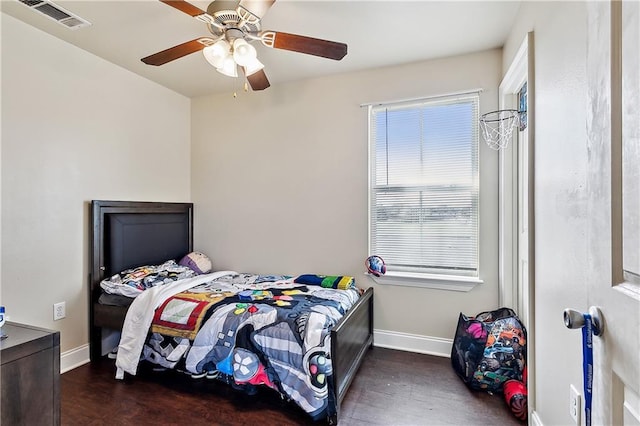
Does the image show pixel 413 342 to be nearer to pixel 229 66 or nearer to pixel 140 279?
pixel 140 279

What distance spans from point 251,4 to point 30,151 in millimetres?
2009

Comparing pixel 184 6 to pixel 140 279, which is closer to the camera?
pixel 184 6

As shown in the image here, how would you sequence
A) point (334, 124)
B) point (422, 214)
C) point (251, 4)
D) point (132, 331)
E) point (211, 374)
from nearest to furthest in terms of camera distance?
point (251, 4)
point (211, 374)
point (132, 331)
point (422, 214)
point (334, 124)

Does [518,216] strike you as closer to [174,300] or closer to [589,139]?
[589,139]

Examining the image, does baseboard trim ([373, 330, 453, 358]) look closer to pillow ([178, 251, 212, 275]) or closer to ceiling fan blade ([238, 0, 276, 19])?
pillow ([178, 251, 212, 275])

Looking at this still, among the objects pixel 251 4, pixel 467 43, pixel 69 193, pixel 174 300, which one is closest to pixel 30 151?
pixel 69 193

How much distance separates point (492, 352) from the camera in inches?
84.0

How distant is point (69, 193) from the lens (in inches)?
99.5

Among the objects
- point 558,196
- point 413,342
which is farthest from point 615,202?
point 413,342

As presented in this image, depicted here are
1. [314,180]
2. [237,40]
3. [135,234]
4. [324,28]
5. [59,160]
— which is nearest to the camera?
[237,40]

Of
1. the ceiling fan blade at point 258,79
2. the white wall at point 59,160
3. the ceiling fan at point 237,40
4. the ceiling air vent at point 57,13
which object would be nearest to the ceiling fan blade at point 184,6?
the ceiling fan at point 237,40

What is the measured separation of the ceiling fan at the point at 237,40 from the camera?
1.71 metres

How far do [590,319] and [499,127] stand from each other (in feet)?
7.34

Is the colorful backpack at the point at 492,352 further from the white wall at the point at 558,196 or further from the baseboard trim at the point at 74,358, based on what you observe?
the baseboard trim at the point at 74,358
